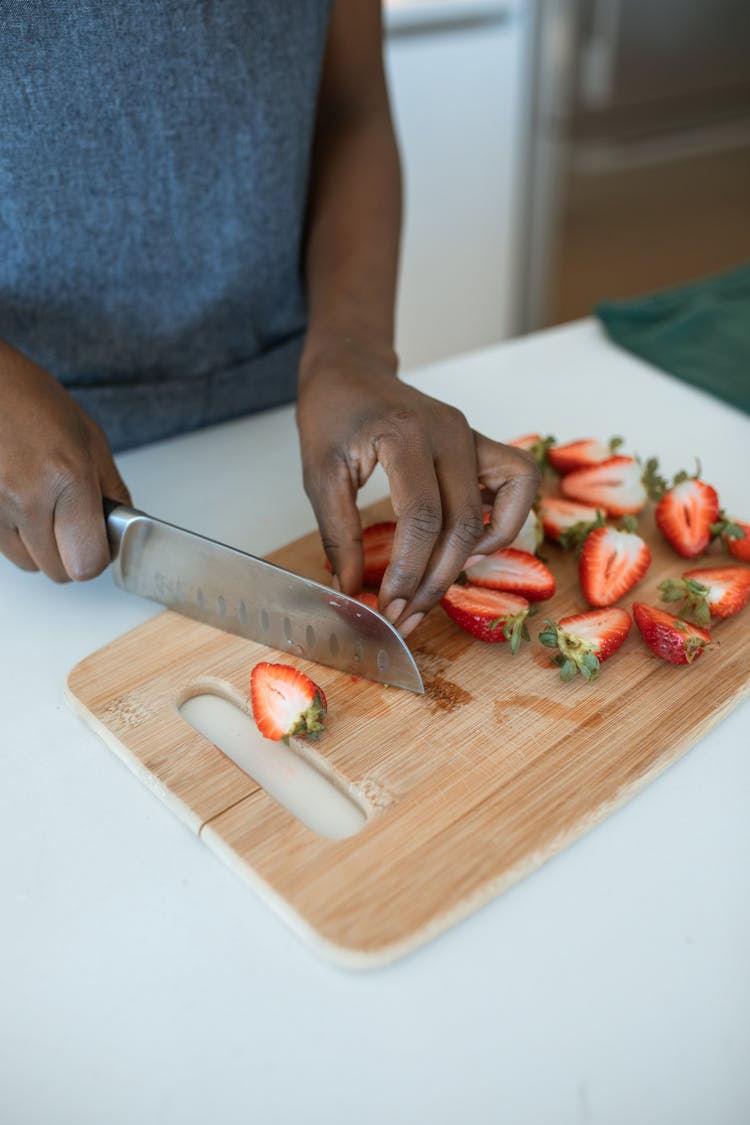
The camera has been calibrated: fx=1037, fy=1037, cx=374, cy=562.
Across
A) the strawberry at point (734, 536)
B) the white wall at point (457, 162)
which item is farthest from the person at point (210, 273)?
the white wall at point (457, 162)

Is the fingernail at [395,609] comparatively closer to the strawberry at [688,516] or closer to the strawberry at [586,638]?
the strawberry at [586,638]

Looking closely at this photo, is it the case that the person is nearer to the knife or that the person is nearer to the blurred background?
the knife

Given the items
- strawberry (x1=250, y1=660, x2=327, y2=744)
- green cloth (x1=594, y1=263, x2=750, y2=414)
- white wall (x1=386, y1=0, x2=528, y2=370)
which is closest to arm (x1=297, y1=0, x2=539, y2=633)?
strawberry (x1=250, y1=660, x2=327, y2=744)

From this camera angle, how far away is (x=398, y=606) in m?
0.83

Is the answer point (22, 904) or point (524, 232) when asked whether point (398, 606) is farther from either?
point (524, 232)

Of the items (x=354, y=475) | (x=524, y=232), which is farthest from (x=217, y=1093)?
(x=524, y=232)

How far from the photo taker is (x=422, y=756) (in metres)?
0.74

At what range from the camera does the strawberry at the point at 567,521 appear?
3.13 feet

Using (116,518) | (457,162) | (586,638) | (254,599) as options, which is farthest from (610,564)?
(457,162)

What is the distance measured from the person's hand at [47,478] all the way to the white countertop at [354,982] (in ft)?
0.43

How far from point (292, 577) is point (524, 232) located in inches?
91.3

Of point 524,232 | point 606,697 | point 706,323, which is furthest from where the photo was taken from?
point 524,232

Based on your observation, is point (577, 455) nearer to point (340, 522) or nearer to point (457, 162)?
point (340, 522)

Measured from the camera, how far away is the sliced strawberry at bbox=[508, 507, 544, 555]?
94 cm
